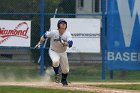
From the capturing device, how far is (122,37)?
66.4 feet

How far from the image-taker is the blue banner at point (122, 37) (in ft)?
66.3

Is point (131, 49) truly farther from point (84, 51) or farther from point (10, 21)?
point (10, 21)

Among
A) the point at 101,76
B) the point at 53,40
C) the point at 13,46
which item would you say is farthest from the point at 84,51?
the point at 53,40

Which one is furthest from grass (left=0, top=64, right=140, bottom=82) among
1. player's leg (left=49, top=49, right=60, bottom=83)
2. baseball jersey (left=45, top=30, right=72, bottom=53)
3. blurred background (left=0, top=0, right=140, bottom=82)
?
baseball jersey (left=45, top=30, right=72, bottom=53)

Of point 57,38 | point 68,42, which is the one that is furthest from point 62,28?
point 68,42

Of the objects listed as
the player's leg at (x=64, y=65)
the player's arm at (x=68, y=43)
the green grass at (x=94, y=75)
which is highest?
the player's arm at (x=68, y=43)

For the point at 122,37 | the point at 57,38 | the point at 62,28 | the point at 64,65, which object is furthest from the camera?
the point at 122,37

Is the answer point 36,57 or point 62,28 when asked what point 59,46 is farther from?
point 36,57

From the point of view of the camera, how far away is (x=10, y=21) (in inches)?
802

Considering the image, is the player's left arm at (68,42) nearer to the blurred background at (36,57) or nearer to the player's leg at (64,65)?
the player's leg at (64,65)

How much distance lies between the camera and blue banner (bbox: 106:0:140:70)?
2022 centimetres

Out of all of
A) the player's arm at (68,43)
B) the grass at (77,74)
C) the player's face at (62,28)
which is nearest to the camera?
the player's arm at (68,43)

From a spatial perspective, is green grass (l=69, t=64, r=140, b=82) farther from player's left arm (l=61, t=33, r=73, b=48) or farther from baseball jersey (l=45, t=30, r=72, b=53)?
player's left arm (l=61, t=33, r=73, b=48)

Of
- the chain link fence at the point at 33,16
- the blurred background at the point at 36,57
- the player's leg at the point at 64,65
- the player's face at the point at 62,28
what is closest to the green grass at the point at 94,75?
the blurred background at the point at 36,57
